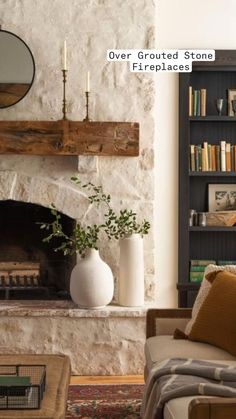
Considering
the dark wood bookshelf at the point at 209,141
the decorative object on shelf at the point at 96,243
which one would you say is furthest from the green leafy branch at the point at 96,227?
the dark wood bookshelf at the point at 209,141

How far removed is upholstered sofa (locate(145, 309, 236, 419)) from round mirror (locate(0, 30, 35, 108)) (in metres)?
2.04

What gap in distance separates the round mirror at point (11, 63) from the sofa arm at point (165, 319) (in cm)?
200

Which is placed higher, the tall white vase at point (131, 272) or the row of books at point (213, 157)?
the row of books at point (213, 157)

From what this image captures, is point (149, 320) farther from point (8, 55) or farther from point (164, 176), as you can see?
point (8, 55)

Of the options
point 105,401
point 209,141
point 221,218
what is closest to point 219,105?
point 209,141

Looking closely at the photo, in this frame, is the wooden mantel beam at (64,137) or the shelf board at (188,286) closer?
the wooden mantel beam at (64,137)

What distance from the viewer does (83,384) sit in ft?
17.0

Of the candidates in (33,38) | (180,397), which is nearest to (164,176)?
(33,38)

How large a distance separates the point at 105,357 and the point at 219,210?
4.64ft

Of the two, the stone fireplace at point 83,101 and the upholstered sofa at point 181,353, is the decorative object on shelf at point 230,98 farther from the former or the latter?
the upholstered sofa at point 181,353

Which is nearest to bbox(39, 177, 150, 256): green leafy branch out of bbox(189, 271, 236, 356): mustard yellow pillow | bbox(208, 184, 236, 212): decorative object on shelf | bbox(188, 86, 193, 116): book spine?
bbox(208, 184, 236, 212): decorative object on shelf

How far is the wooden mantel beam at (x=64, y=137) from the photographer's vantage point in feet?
18.0

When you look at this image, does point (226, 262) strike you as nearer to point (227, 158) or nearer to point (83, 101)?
point (227, 158)

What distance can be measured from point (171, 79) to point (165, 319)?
2185 mm
